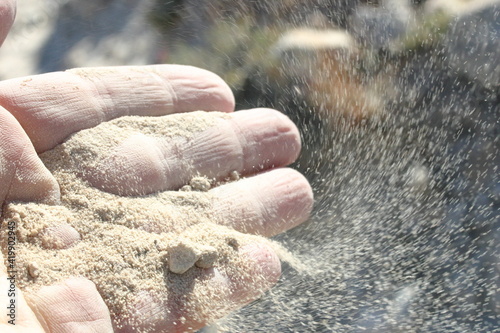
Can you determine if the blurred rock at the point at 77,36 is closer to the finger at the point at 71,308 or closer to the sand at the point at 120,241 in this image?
the sand at the point at 120,241

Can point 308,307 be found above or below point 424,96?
below

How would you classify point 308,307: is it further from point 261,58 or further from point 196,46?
point 196,46

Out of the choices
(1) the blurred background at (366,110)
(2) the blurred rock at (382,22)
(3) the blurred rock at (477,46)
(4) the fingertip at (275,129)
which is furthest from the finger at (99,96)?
(3) the blurred rock at (477,46)

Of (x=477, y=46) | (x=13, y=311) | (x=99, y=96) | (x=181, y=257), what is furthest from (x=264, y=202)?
(x=477, y=46)

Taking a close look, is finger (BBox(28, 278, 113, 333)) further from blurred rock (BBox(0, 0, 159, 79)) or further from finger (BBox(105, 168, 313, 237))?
blurred rock (BBox(0, 0, 159, 79))

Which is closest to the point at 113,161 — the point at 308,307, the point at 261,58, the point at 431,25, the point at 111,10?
the point at 308,307

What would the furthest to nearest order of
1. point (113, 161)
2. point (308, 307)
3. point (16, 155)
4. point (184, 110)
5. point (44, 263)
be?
1. point (308, 307)
2. point (184, 110)
3. point (113, 161)
4. point (16, 155)
5. point (44, 263)
